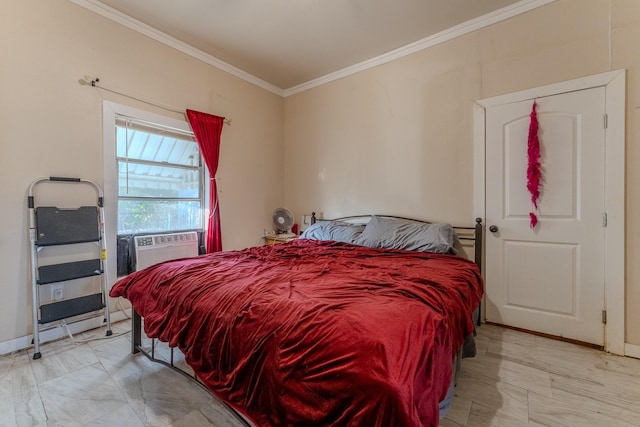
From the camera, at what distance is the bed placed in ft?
2.77

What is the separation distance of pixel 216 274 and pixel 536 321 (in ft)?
8.78

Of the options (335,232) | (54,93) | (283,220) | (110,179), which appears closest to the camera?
(54,93)

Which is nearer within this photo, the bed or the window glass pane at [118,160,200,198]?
the bed

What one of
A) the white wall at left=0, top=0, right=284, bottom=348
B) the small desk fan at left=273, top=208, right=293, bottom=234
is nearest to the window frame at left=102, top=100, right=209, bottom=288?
the white wall at left=0, top=0, right=284, bottom=348

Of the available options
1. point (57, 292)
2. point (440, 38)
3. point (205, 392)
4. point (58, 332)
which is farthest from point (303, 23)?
point (58, 332)

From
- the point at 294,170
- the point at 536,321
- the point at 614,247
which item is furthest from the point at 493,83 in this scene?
the point at 294,170

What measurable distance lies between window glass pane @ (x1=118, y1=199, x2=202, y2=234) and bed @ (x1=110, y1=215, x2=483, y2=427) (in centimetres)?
118

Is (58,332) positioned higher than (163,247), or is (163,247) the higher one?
(163,247)

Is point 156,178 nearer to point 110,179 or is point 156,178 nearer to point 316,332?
point 110,179

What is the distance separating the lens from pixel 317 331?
39.0 inches

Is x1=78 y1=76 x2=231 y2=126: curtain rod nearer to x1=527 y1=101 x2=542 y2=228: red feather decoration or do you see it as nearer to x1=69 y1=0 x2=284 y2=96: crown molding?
x1=69 y1=0 x2=284 y2=96: crown molding

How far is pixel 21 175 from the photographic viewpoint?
2180mm

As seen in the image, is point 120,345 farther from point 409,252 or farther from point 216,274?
point 409,252

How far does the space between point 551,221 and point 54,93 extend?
4269 mm
